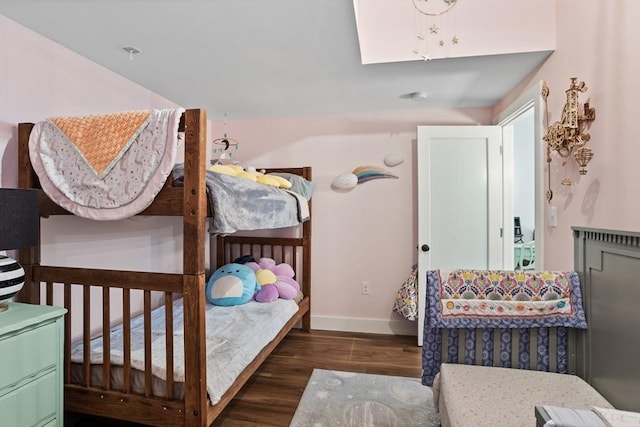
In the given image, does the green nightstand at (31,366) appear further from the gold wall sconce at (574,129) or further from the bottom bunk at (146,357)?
the gold wall sconce at (574,129)

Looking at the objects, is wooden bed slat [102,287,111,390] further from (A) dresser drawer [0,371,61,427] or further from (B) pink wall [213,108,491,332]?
(B) pink wall [213,108,491,332]

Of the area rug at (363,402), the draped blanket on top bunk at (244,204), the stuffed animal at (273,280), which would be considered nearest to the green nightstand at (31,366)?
the draped blanket on top bunk at (244,204)

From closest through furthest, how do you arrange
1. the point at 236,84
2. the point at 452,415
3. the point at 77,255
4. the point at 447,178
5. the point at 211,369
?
the point at 452,415 → the point at 211,369 → the point at 77,255 → the point at 236,84 → the point at 447,178

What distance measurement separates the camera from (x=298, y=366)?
2705 mm

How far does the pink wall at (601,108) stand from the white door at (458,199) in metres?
0.98

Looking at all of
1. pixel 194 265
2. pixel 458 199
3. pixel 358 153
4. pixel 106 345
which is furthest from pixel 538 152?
pixel 106 345

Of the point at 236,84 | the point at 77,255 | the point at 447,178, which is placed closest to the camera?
the point at 77,255

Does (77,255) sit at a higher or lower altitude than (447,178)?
lower

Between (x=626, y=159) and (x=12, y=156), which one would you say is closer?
(x=626, y=159)

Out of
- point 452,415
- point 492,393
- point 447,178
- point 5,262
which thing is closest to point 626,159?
point 492,393

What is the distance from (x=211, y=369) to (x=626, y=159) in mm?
2088

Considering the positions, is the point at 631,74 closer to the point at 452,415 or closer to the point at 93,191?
the point at 452,415

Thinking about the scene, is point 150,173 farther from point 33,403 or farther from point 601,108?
point 601,108

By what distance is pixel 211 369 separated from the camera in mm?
1725
